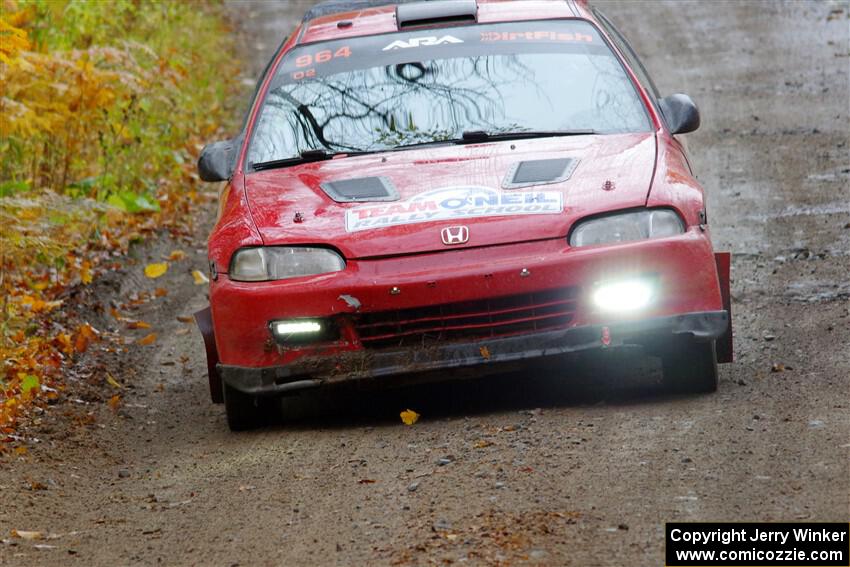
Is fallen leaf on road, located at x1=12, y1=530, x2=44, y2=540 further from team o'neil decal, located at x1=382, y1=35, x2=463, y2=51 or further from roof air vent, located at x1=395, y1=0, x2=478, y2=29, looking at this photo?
roof air vent, located at x1=395, y1=0, x2=478, y2=29

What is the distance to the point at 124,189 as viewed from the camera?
475 inches

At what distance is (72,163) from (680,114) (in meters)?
6.31

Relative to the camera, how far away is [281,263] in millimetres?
5836

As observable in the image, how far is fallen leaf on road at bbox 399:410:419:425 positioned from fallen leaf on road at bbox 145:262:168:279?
4.82 m

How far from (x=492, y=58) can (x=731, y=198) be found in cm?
427

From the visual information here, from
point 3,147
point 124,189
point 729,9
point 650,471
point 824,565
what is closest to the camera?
point 824,565

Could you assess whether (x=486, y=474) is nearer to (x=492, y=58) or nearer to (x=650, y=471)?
(x=650, y=471)

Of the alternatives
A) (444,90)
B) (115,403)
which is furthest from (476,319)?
(115,403)

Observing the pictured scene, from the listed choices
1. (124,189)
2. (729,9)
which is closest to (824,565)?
(124,189)

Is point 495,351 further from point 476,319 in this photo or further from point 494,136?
point 494,136

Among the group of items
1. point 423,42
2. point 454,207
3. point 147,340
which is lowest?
point 147,340

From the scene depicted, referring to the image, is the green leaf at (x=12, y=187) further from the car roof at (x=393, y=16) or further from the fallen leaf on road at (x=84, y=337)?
the car roof at (x=393, y=16)

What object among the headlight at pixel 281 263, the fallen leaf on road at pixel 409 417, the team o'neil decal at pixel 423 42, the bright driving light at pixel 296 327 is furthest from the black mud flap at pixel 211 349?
the team o'neil decal at pixel 423 42

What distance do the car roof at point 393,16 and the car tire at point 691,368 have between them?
2.42 metres
